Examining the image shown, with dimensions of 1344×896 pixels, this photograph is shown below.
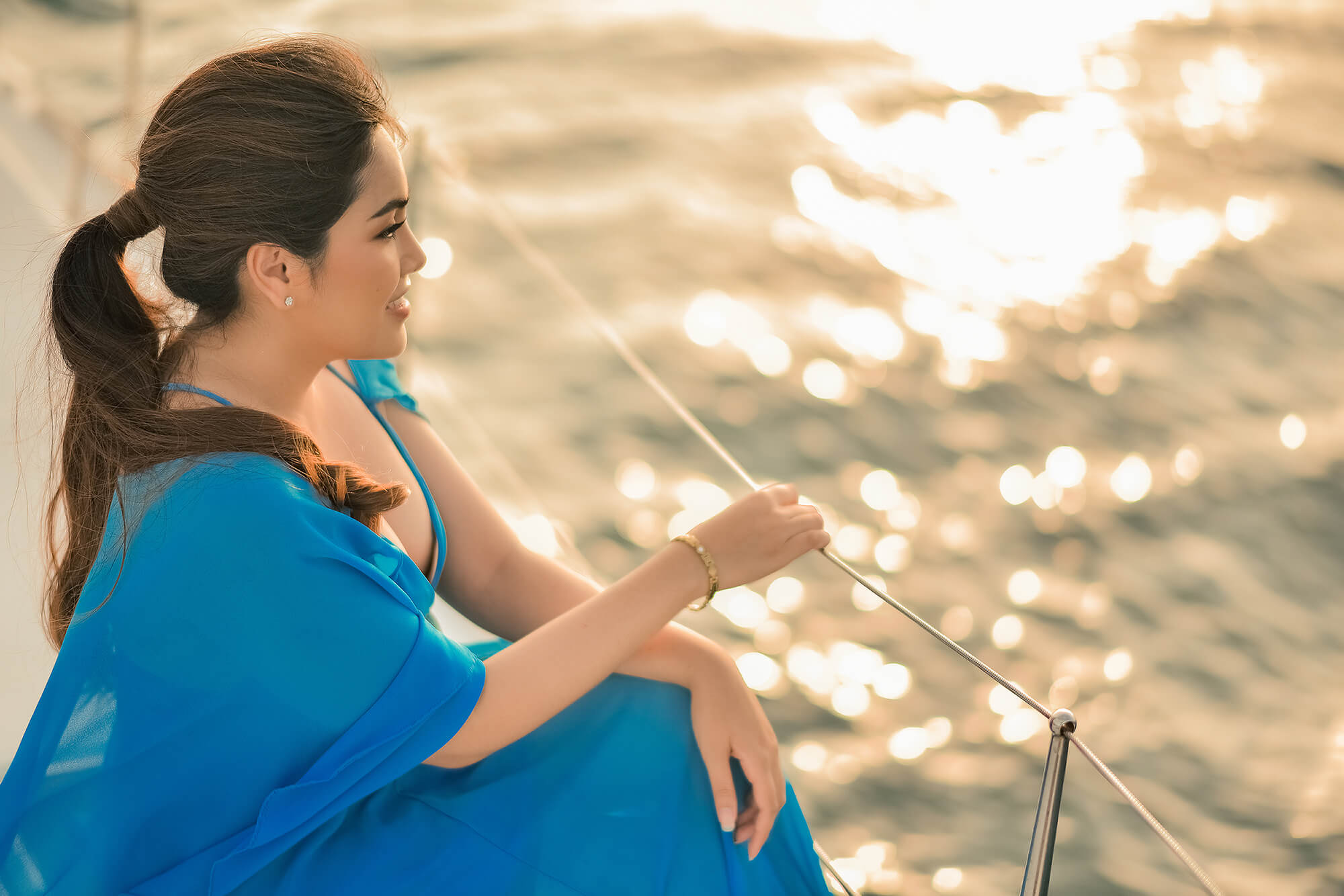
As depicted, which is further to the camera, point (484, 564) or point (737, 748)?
point (484, 564)

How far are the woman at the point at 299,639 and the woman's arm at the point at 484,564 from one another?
11cm

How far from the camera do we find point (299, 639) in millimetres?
849

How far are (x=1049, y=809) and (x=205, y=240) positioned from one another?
0.77 metres

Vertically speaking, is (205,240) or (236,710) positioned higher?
(205,240)

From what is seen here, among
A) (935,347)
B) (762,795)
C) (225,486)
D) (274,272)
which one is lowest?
(762,795)

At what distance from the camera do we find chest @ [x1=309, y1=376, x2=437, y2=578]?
114 centimetres

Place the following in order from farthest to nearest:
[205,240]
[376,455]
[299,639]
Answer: [376,455] < [205,240] < [299,639]

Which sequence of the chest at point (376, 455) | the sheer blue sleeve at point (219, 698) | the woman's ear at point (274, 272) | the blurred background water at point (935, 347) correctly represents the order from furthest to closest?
1. the blurred background water at point (935, 347)
2. the chest at point (376, 455)
3. the woman's ear at point (274, 272)
4. the sheer blue sleeve at point (219, 698)

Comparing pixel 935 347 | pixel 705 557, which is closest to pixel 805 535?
pixel 705 557

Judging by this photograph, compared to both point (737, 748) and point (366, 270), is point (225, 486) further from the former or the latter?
point (737, 748)

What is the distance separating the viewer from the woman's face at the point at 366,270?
0.98m

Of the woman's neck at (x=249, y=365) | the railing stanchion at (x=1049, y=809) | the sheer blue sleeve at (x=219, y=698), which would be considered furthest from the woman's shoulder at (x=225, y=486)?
the railing stanchion at (x=1049, y=809)

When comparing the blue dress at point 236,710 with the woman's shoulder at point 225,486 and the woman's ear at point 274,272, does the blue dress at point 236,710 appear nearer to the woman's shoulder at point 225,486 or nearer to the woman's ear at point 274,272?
the woman's shoulder at point 225,486

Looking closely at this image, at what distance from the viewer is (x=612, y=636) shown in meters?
0.94
